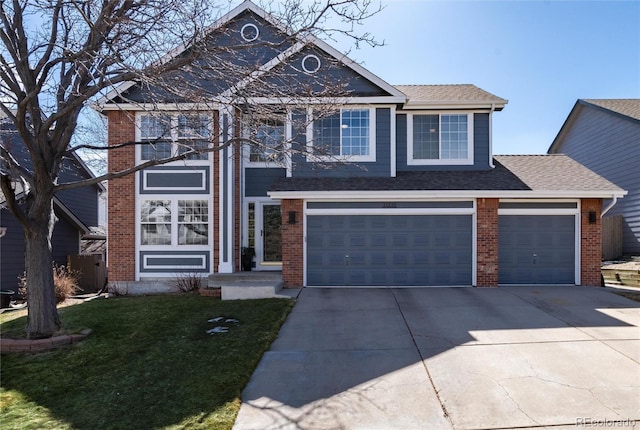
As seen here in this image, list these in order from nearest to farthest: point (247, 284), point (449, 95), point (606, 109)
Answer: point (247, 284) < point (449, 95) < point (606, 109)

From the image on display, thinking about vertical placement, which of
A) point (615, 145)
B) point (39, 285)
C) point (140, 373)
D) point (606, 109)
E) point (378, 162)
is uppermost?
point (606, 109)

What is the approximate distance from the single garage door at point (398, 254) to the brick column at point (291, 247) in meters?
0.31

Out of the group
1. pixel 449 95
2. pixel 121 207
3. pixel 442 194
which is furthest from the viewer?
pixel 449 95

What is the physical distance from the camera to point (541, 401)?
4.61 m

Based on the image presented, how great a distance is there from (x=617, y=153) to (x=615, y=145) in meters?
0.42

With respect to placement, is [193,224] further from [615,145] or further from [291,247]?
[615,145]

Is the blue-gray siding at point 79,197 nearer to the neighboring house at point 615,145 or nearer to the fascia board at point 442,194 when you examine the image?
the fascia board at point 442,194

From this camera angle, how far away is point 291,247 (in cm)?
1137

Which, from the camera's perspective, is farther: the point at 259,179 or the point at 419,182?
the point at 259,179

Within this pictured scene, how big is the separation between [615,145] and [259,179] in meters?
15.8

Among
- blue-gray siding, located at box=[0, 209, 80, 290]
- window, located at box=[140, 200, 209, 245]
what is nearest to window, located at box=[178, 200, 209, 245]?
window, located at box=[140, 200, 209, 245]

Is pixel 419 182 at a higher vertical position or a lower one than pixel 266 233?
higher

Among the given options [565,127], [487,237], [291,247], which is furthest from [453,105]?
[565,127]

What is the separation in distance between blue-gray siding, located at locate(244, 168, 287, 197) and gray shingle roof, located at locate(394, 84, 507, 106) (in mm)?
4898
